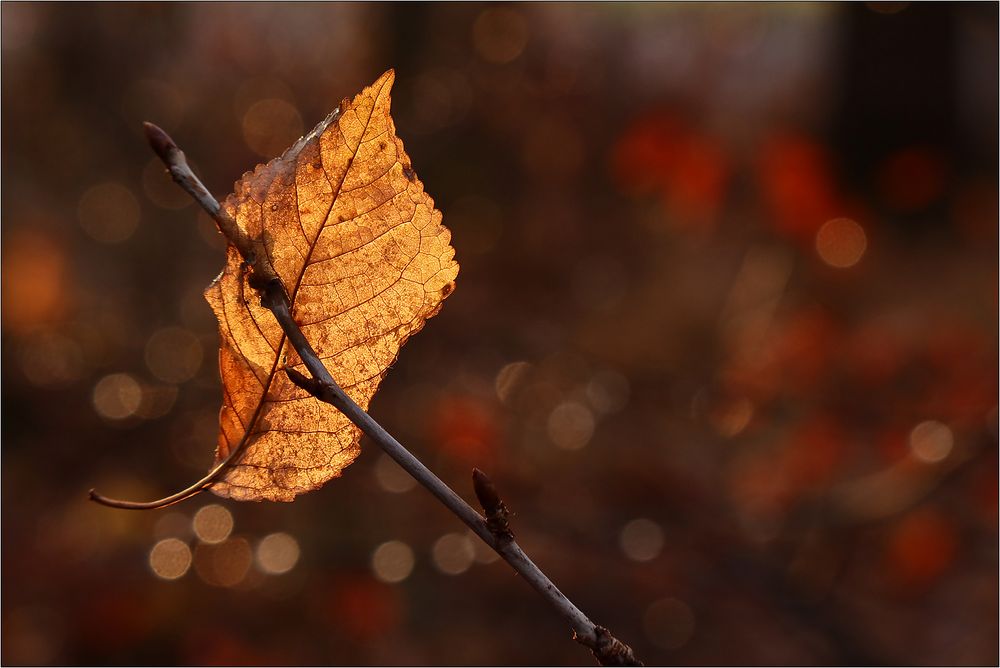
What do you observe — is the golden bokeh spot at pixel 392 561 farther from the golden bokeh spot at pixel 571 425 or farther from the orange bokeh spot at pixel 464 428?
the golden bokeh spot at pixel 571 425

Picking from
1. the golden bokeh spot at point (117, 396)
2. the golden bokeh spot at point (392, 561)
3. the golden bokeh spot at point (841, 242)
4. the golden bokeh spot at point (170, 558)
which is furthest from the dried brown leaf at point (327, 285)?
the golden bokeh spot at point (841, 242)

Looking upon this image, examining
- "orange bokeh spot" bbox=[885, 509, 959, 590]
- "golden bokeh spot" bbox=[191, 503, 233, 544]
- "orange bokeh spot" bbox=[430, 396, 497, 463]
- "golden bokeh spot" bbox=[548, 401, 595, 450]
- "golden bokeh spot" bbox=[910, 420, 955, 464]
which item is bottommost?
"orange bokeh spot" bbox=[885, 509, 959, 590]

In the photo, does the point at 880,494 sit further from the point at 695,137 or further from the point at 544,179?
the point at 695,137

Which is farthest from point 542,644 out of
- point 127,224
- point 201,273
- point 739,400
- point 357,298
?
point 127,224

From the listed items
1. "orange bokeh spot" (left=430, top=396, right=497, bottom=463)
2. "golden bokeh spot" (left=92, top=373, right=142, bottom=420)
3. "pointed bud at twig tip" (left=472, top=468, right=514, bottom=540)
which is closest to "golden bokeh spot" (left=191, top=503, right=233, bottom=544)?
"golden bokeh spot" (left=92, top=373, right=142, bottom=420)

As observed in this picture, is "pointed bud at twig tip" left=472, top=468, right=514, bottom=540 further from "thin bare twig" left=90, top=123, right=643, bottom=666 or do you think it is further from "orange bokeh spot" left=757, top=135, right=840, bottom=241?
"orange bokeh spot" left=757, top=135, right=840, bottom=241

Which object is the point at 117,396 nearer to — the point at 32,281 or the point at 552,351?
the point at 32,281
